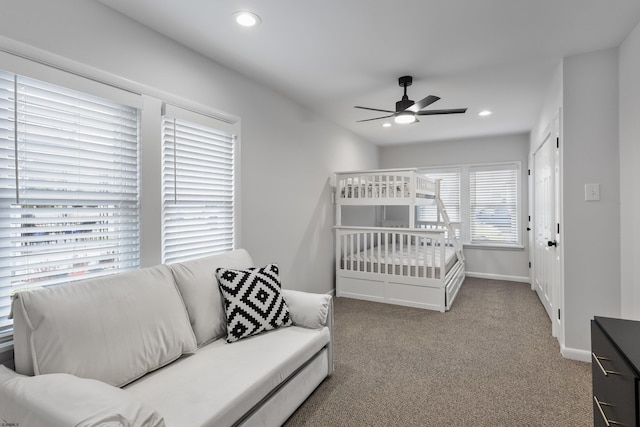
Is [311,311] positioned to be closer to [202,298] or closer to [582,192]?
[202,298]

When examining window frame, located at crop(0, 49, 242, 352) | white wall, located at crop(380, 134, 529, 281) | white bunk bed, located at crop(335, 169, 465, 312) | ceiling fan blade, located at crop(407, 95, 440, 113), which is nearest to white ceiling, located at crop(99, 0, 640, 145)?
ceiling fan blade, located at crop(407, 95, 440, 113)

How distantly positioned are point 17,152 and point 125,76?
0.77 metres

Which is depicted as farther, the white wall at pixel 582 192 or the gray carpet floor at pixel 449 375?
the white wall at pixel 582 192

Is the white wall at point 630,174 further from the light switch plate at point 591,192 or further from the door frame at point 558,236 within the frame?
the door frame at point 558,236

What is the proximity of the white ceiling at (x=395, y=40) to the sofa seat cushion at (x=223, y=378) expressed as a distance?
6.77ft

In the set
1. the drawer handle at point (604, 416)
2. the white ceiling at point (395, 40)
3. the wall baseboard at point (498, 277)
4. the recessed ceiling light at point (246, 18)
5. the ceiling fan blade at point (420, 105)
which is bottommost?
the wall baseboard at point (498, 277)

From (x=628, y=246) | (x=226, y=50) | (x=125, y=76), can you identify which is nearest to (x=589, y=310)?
(x=628, y=246)

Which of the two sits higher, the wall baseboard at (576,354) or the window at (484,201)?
the window at (484,201)

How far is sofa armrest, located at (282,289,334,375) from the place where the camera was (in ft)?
7.33

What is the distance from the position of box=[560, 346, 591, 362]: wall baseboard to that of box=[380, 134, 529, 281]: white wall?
296 cm

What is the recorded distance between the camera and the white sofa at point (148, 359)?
1.12 metres

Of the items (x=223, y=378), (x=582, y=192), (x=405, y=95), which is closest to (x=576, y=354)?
(x=582, y=192)

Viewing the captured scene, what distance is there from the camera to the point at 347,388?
7.30 feet

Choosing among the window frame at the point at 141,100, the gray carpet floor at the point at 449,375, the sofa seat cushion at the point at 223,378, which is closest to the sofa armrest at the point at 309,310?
the sofa seat cushion at the point at 223,378
